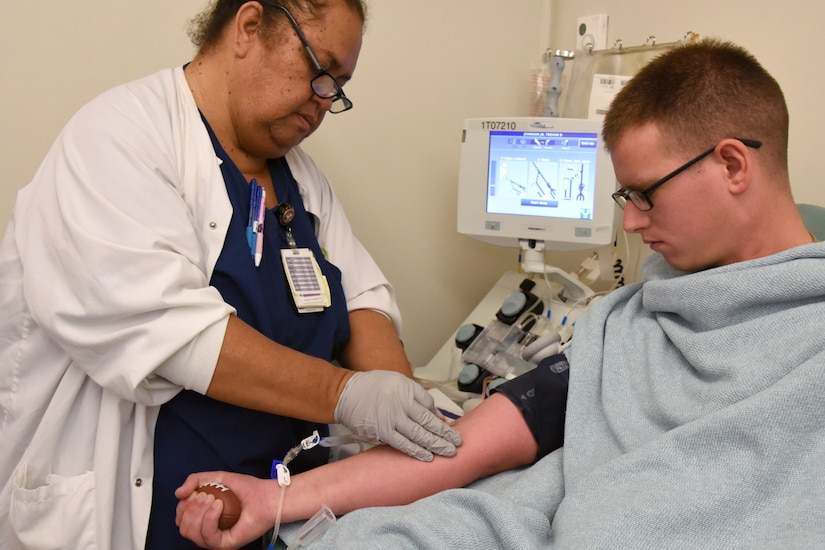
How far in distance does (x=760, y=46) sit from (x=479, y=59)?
33.5 inches

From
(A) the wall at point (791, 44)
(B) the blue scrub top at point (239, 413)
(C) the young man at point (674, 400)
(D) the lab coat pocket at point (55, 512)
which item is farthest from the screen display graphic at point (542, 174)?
(D) the lab coat pocket at point (55, 512)

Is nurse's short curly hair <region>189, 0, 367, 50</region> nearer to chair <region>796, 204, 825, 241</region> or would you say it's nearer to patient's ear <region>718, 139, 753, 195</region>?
patient's ear <region>718, 139, 753, 195</region>

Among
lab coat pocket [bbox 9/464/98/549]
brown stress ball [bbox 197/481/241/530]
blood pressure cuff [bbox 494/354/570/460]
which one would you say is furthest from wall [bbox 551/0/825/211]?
lab coat pocket [bbox 9/464/98/549]

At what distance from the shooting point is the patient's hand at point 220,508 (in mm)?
940

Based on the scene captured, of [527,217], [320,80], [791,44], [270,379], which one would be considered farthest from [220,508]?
[791,44]

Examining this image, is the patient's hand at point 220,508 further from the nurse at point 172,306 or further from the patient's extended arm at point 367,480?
the nurse at point 172,306

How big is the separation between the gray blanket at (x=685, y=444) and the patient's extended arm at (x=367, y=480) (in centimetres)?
6

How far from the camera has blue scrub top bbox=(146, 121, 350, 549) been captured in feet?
3.66

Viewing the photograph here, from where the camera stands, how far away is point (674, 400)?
0.92 metres

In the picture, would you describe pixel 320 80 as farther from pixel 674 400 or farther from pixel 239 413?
pixel 674 400

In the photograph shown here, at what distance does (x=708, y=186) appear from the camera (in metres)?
0.98

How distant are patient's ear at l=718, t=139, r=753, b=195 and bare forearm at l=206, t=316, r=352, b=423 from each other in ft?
2.40

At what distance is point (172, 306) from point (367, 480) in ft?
1.36

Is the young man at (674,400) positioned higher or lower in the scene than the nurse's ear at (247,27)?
lower
